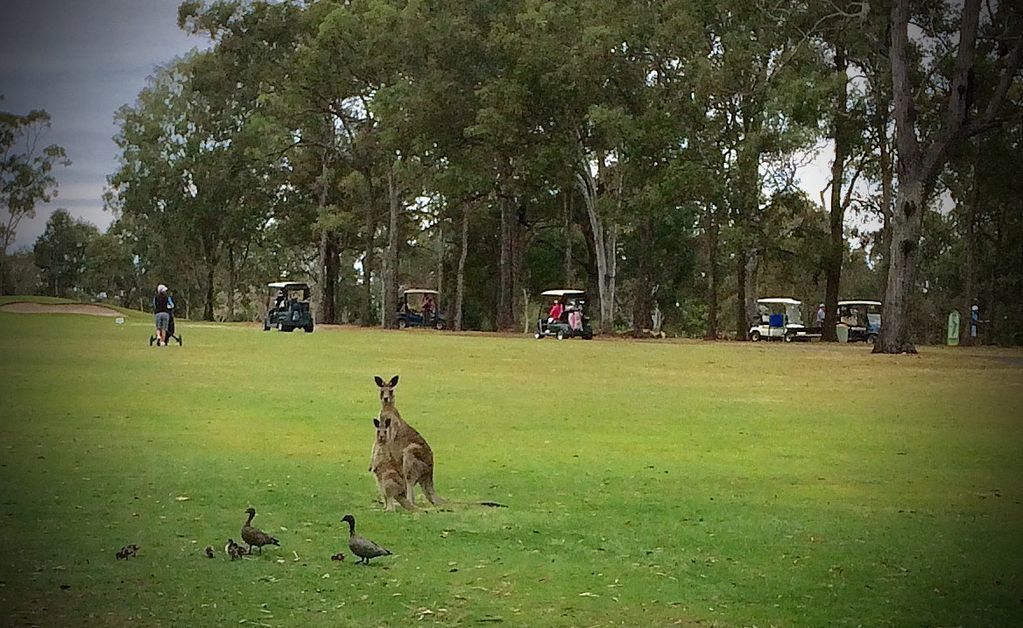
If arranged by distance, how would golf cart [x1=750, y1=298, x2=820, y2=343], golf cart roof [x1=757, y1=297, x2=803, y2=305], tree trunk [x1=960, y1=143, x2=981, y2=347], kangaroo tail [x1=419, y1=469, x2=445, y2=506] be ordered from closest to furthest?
1. kangaroo tail [x1=419, y1=469, x2=445, y2=506]
2. tree trunk [x1=960, y1=143, x2=981, y2=347]
3. golf cart [x1=750, y1=298, x2=820, y2=343]
4. golf cart roof [x1=757, y1=297, x2=803, y2=305]

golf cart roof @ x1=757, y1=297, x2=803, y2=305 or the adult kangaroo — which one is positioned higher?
golf cart roof @ x1=757, y1=297, x2=803, y2=305

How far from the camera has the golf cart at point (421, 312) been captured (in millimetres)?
23250

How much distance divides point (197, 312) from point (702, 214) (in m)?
17.9

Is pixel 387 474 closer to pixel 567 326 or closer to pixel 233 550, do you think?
pixel 233 550

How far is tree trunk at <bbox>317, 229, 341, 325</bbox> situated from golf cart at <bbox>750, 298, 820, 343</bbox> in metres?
7.55

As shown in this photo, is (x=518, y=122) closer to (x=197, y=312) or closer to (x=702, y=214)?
(x=702, y=214)

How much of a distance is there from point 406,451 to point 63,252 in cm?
130

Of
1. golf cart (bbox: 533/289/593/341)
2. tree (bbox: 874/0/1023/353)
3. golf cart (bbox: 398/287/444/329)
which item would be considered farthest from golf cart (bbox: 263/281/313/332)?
golf cart (bbox: 533/289/593/341)

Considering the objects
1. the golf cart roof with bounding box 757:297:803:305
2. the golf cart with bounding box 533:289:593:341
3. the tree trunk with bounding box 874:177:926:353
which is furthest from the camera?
the golf cart roof with bounding box 757:297:803:305

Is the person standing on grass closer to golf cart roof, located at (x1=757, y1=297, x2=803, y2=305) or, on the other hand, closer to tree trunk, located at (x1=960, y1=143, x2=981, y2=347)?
tree trunk, located at (x1=960, y1=143, x2=981, y2=347)

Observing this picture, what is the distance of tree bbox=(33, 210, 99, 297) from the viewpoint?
373 centimetres

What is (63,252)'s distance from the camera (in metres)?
3.81

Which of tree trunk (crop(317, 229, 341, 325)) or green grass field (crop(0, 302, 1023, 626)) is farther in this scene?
tree trunk (crop(317, 229, 341, 325))

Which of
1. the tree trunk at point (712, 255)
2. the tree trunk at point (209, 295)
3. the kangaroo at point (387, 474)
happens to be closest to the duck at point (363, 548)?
the kangaroo at point (387, 474)
